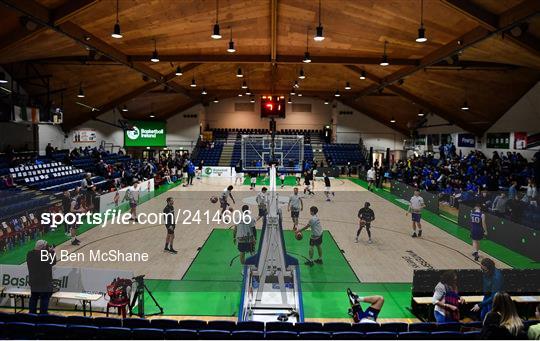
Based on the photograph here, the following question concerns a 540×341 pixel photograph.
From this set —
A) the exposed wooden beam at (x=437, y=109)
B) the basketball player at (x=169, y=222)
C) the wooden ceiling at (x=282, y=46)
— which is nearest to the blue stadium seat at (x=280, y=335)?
the basketball player at (x=169, y=222)

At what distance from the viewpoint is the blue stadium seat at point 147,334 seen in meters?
5.54

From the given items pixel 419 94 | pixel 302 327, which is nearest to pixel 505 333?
pixel 302 327

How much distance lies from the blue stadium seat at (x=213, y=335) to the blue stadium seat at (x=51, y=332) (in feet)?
6.09

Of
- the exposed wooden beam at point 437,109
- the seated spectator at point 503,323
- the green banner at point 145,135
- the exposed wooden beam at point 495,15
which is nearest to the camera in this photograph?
the seated spectator at point 503,323

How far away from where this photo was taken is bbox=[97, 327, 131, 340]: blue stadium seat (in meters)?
5.54

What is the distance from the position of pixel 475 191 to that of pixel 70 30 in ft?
54.5

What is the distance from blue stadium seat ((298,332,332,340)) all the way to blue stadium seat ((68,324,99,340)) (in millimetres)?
2822

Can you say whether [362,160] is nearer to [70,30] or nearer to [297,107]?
[297,107]

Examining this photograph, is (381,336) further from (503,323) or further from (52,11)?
(52,11)

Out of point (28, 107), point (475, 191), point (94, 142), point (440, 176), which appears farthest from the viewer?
point (94, 142)

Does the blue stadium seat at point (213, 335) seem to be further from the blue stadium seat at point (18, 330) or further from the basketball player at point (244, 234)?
the basketball player at point (244, 234)

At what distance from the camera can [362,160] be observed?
3597 cm

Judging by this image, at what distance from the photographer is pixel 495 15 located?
38.3 feet

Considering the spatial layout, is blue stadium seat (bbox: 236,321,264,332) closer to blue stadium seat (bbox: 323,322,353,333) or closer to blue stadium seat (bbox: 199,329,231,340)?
blue stadium seat (bbox: 199,329,231,340)
